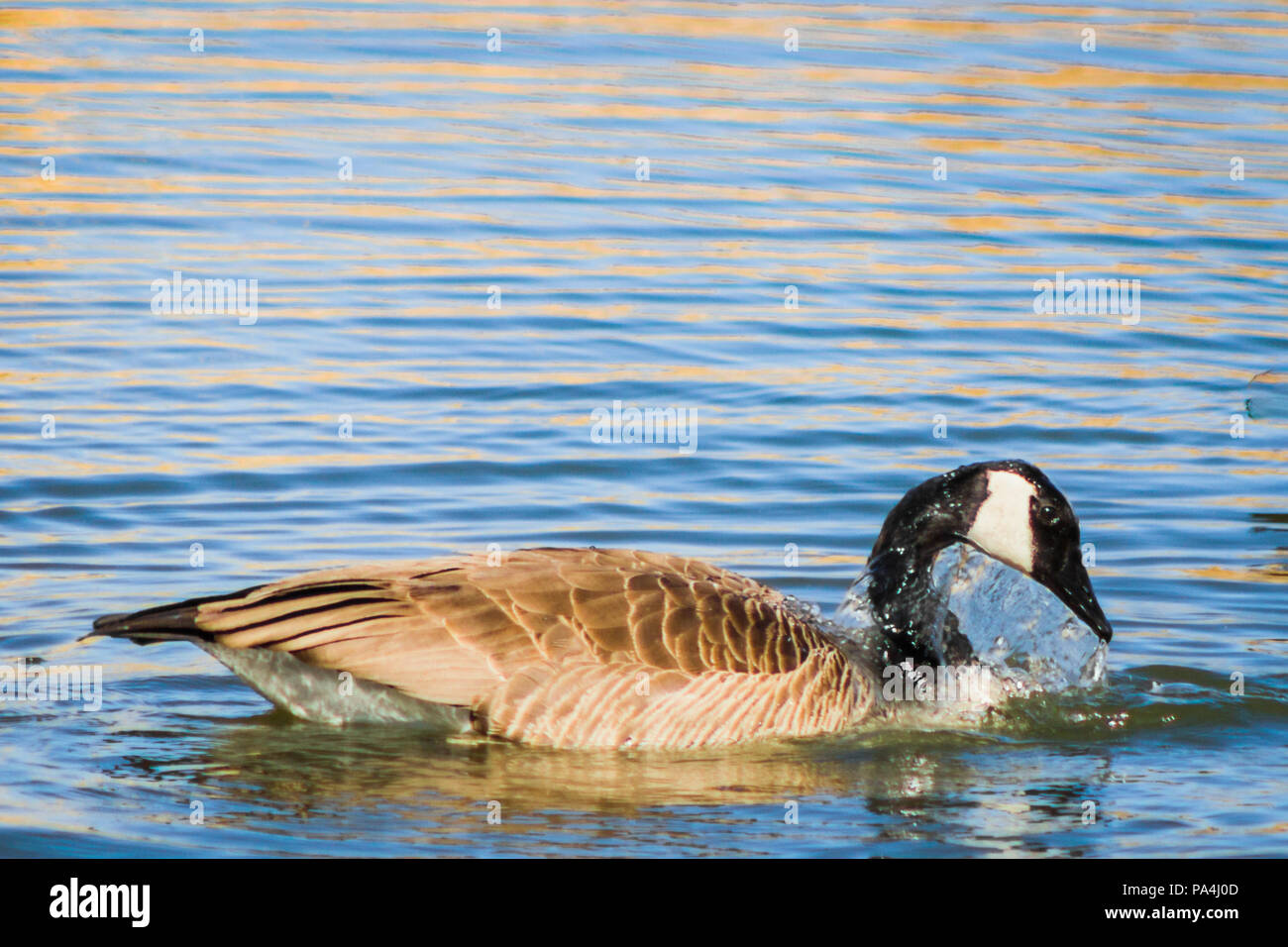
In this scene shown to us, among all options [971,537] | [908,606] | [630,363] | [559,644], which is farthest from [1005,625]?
[630,363]

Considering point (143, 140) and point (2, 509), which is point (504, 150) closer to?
point (143, 140)

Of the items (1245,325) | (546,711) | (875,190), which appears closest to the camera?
(546,711)

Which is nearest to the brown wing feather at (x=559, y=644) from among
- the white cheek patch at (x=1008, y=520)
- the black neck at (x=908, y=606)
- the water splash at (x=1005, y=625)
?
the black neck at (x=908, y=606)

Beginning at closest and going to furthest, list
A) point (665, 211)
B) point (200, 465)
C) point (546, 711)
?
point (546, 711)
point (200, 465)
point (665, 211)

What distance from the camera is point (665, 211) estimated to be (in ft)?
54.1

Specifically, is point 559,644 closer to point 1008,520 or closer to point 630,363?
point 1008,520

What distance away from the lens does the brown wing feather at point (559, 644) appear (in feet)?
24.2

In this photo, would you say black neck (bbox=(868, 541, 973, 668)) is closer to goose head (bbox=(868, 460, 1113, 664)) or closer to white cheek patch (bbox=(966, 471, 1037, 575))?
goose head (bbox=(868, 460, 1113, 664))

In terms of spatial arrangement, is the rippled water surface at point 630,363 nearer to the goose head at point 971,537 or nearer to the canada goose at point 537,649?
the canada goose at point 537,649

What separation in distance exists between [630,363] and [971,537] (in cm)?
492

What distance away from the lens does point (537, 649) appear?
7.48 m

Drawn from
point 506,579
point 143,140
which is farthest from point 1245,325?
point 143,140

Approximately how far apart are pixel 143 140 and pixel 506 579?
39.1 ft

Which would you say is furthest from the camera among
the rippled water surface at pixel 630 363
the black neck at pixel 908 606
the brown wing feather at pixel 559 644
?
the black neck at pixel 908 606
